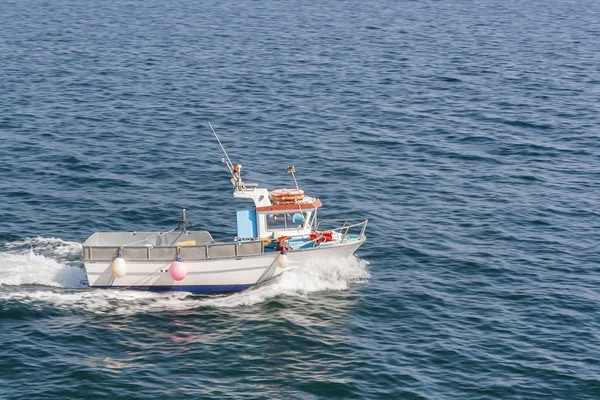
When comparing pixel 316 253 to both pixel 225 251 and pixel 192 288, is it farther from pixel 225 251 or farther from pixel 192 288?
pixel 192 288

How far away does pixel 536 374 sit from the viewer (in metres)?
38.8

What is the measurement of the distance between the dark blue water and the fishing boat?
849 mm

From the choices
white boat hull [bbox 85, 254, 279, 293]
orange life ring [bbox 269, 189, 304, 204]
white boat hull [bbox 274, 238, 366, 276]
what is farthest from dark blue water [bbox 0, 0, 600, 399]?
orange life ring [bbox 269, 189, 304, 204]

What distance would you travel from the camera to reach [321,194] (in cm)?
5838

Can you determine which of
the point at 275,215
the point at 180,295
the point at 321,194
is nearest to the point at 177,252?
the point at 180,295

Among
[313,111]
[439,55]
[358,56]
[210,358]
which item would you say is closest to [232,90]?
[313,111]

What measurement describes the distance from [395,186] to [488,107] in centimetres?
2072

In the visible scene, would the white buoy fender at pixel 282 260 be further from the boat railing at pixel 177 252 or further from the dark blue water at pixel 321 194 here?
the dark blue water at pixel 321 194

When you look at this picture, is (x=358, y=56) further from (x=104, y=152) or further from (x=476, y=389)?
(x=476, y=389)

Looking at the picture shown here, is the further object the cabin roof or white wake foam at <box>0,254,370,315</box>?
the cabin roof

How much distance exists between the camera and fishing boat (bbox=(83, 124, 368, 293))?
1737 inches

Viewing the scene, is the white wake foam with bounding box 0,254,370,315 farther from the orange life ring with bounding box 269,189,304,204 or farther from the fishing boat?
the orange life ring with bounding box 269,189,304,204

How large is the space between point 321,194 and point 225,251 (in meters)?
14.8

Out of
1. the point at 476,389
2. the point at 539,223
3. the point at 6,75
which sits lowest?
the point at 476,389
